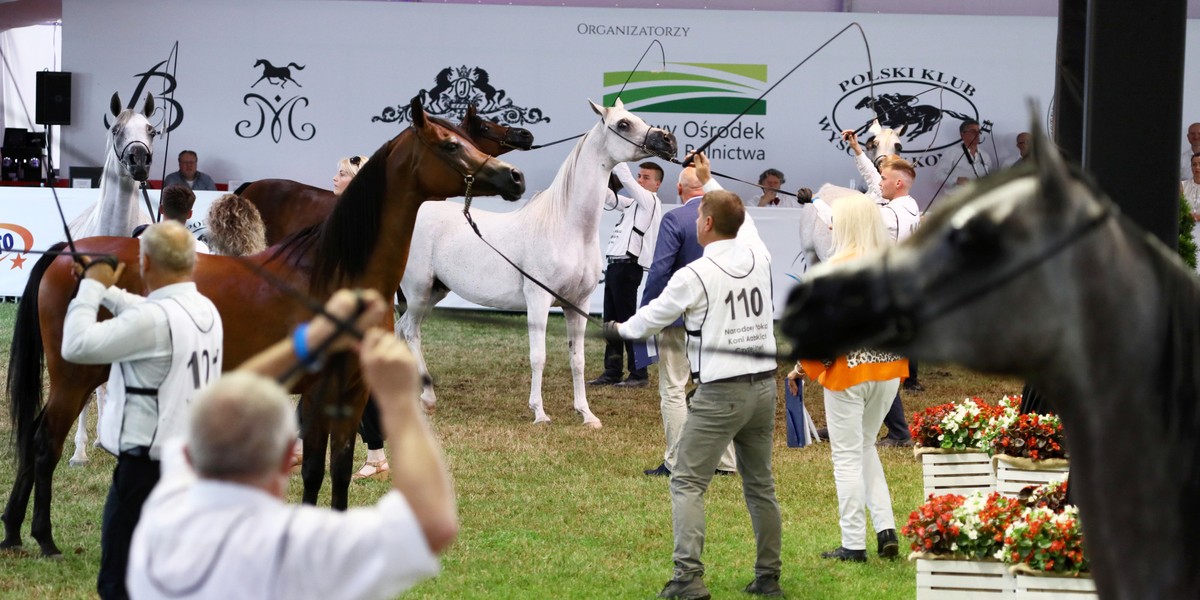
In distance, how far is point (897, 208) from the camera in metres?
7.60

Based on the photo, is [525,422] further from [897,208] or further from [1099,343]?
[1099,343]

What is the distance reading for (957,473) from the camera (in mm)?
6227

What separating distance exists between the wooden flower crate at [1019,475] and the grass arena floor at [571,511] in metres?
0.64

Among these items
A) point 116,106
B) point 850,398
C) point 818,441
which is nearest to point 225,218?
point 116,106

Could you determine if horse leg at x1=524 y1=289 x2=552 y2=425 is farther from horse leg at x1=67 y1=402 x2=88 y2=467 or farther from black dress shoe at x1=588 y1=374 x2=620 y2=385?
horse leg at x1=67 y1=402 x2=88 y2=467

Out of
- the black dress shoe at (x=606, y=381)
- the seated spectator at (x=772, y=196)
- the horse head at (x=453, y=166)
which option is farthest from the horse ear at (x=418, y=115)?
the seated spectator at (x=772, y=196)

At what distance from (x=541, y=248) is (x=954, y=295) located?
7.71 metres

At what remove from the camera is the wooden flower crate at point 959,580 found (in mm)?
4816

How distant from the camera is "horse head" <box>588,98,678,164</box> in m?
9.38

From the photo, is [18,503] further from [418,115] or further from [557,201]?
[557,201]

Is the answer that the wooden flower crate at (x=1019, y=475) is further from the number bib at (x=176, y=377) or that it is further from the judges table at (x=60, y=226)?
the judges table at (x=60, y=226)

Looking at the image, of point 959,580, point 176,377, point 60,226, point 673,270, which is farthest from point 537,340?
point 60,226

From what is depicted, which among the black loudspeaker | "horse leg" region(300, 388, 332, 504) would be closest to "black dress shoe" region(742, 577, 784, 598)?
"horse leg" region(300, 388, 332, 504)

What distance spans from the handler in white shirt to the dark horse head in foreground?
79 cm
